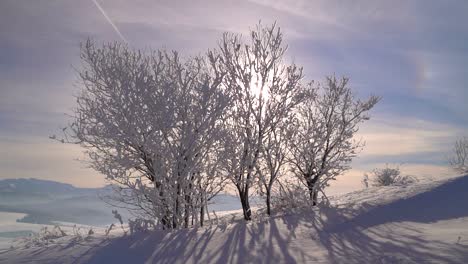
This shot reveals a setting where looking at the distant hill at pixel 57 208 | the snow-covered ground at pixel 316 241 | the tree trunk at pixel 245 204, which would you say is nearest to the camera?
the snow-covered ground at pixel 316 241

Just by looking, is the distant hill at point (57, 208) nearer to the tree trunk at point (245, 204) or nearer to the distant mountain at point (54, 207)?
the distant mountain at point (54, 207)

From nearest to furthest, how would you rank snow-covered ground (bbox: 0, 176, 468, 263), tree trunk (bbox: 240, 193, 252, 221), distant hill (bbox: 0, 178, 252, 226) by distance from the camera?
snow-covered ground (bbox: 0, 176, 468, 263), tree trunk (bbox: 240, 193, 252, 221), distant hill (bbox: 0, 178, 252, 226)

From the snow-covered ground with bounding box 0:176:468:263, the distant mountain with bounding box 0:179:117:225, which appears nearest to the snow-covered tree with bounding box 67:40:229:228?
the snow-covered ground with bounding box 0:176:468:263

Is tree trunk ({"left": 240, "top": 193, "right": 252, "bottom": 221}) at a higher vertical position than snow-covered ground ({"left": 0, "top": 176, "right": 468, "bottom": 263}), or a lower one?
higher

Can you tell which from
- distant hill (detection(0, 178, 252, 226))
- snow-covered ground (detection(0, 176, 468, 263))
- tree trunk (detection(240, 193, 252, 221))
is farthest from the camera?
distant hill (detection(0, 178, 252, 226))

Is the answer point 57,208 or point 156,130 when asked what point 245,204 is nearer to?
point 156,130

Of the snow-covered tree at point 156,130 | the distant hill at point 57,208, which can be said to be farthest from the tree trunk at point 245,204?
the distant hill at point 57,208

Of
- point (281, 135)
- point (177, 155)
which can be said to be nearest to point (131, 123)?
point (177, 155)

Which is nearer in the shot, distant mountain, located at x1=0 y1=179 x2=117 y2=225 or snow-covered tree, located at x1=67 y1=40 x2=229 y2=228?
snow-covered tree, located at x1=67 y1=40 x2=229 y2=228

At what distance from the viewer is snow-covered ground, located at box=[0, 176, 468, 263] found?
15.8 feet

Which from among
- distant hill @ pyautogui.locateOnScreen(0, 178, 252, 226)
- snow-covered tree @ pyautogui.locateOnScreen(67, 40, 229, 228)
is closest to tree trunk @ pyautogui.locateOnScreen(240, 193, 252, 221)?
snow-covered tree @ pyautogui.locateOnScreen(67, 40, 229, 228)

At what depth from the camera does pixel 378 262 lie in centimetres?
439

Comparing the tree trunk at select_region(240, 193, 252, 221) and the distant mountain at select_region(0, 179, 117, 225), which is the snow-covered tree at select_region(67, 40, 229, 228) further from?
the distant mountain at select_region(0, 179, 117, 225)

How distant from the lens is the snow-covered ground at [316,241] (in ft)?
15.8
